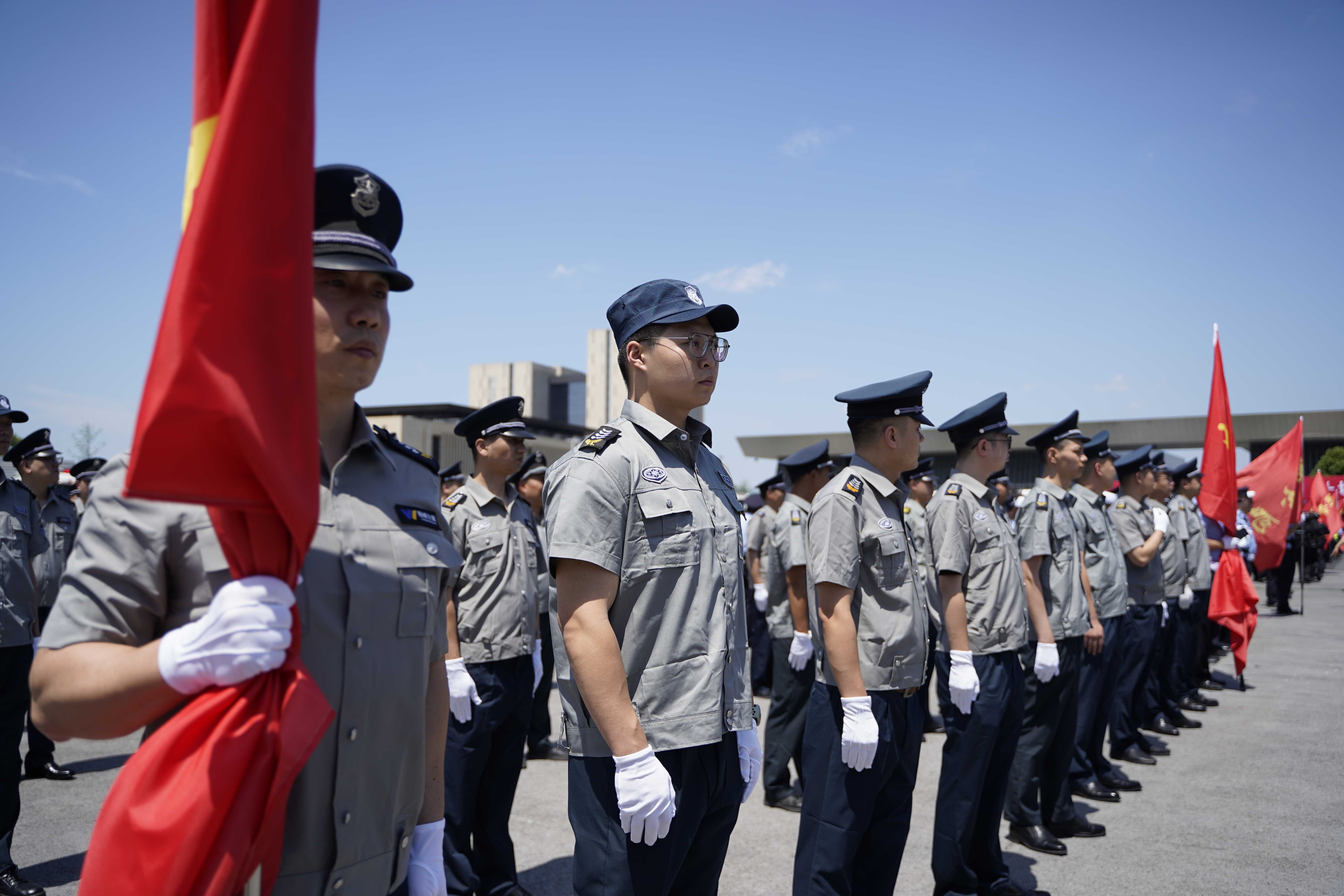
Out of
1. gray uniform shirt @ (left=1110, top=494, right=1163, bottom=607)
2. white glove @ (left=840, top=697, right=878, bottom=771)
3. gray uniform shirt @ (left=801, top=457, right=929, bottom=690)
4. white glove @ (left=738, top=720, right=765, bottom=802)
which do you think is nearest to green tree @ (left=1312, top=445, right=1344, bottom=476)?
gray uniform shirt @ (left=1110, top=494, right=1163, bottom=607)

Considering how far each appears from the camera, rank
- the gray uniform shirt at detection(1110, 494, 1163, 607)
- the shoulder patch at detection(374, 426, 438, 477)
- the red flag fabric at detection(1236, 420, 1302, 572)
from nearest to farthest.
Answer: the shoulder patch at detection(374, 426, 438, 477) → the gray uniform shirt at detection(1110, 494, 1163, 607) → the red flag fabric at detection(1236, 420, 1302, 572)

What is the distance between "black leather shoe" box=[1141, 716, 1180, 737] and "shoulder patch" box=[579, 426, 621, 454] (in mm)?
7885

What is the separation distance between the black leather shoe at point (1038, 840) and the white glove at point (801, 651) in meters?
1.68

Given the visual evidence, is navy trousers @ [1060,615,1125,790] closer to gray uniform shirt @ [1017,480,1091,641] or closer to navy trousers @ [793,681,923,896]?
gray uniform shirt @ [1017,480,1091,641]

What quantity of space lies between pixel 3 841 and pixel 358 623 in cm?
439

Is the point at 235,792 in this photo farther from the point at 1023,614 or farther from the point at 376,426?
the point at 1023,614

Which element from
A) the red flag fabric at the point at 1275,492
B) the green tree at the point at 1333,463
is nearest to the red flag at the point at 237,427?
the red flag fabric at the point at 1275,492

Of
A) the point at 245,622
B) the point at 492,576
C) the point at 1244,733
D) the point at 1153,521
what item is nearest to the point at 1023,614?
the point at 492,576

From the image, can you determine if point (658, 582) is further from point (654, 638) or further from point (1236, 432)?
point (1236, 432)

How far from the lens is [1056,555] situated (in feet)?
19.5

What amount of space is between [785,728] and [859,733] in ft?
10.4

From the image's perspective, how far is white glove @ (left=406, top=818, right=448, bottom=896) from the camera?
1.95 meters

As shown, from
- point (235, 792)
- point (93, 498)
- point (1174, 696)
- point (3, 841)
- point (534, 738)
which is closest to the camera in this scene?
point (235, 792)

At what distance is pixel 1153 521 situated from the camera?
8500mm
